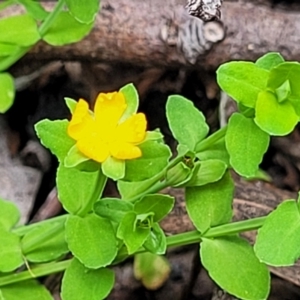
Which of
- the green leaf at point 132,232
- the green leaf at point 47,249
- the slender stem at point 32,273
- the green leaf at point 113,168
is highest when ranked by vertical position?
the green leaf at point 113,168

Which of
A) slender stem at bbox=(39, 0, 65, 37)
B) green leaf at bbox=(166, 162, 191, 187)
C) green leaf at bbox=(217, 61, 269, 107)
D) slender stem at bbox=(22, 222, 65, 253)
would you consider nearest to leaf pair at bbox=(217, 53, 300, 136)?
green leaf at bbox=(217, 61, 269, 107)

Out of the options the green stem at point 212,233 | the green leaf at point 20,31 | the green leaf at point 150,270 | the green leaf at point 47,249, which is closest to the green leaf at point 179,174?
the green stem at point 212,233

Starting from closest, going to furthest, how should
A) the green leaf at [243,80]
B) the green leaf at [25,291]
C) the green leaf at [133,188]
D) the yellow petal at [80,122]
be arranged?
the yellow petal at [80,122]
the green leaf at [243,80]
the green leaf at [133,188]
the green leaf at [25,291]

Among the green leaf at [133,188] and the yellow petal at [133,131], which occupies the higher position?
the yellow petal at [133,131]

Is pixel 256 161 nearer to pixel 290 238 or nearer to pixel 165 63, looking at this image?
pixel 290 238

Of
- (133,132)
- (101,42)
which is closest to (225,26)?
(101,42)

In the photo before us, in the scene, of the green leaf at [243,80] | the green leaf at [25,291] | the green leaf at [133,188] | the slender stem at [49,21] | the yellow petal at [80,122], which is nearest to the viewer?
the yellow petal at [80,122]

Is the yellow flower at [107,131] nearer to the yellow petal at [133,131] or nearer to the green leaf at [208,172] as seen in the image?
the yellow petal at [133,131]

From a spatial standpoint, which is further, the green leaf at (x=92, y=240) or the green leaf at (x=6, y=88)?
the green leaf at (x=6, y=88)
